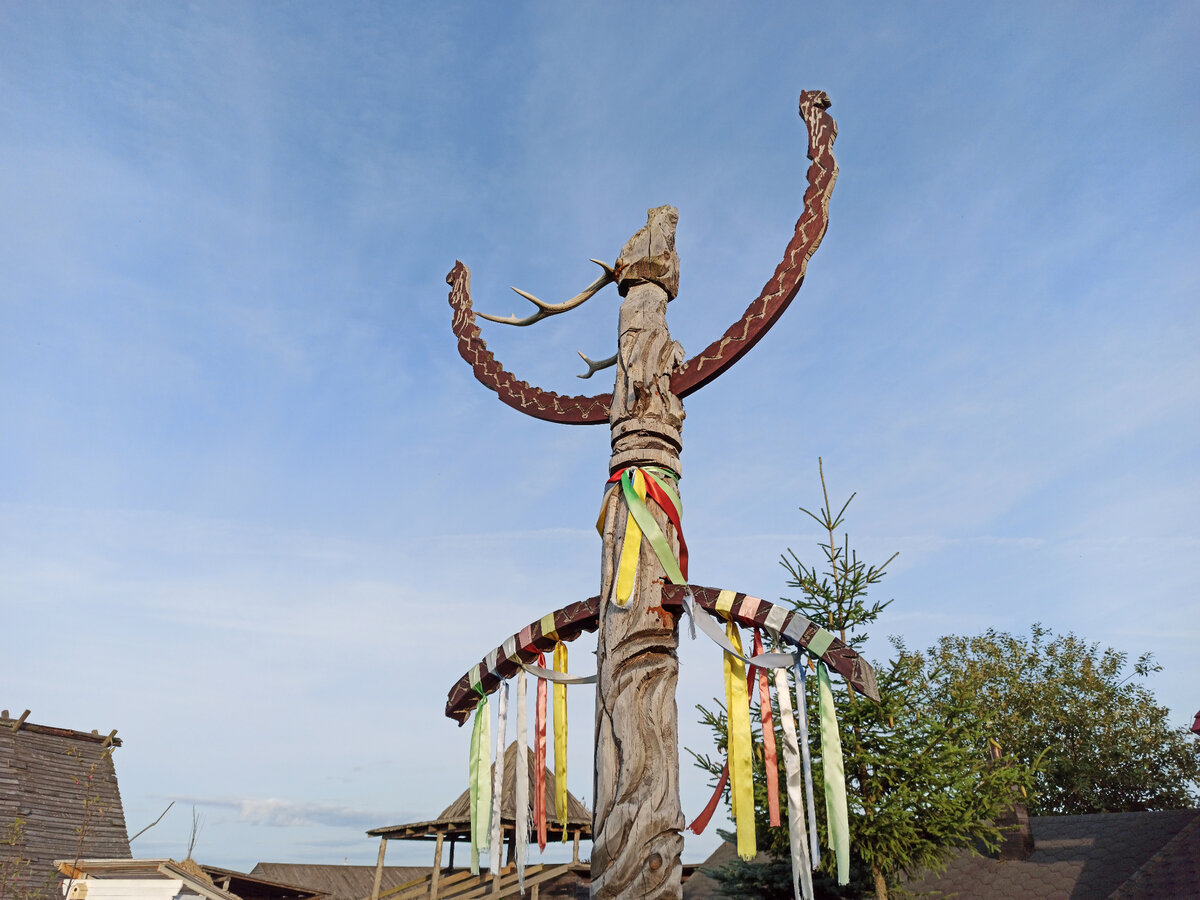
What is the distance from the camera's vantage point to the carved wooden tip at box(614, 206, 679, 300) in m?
5.80

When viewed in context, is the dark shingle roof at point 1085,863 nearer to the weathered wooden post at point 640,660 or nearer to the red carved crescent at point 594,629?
the red carved crescent at point 594,629

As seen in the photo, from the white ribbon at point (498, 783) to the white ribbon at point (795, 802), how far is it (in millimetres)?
1717

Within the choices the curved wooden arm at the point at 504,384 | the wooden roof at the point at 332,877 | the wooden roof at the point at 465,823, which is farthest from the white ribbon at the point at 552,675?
the wooden roof at the point at 332,877

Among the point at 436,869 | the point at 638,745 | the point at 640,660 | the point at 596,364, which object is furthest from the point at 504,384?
the point at 436,869

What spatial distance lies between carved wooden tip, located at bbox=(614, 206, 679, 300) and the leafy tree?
457 centimetres

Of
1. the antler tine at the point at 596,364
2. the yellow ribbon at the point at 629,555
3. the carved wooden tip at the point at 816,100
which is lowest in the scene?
the yellow ribbon at the point at 629,555

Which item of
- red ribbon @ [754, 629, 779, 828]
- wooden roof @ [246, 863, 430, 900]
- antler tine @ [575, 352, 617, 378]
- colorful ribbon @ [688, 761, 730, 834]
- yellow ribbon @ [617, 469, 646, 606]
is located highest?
antler tine @ [575, 352, 617, 378]

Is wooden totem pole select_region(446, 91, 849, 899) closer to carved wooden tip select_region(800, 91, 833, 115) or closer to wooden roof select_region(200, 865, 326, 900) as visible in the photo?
carved wooden tip select_region(800, 91, 833, 115)

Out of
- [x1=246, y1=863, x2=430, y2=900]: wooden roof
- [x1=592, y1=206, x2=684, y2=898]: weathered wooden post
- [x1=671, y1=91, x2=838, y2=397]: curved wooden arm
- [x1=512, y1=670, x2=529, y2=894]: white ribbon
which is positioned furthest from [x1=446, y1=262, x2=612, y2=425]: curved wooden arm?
[x1=246, y1=863, x2=430, y2=900]: wooden roof

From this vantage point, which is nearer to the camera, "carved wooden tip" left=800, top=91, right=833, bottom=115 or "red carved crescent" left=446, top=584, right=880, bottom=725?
"red carved crescent" left=446, top=584, right=880, bottom=725

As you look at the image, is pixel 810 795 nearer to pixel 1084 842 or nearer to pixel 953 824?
pixel 953 824

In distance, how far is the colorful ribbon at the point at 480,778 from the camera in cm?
571

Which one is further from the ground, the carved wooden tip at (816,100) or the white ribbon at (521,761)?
the carved wooden tip at (816,100)

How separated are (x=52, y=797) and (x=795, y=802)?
17635 mm
